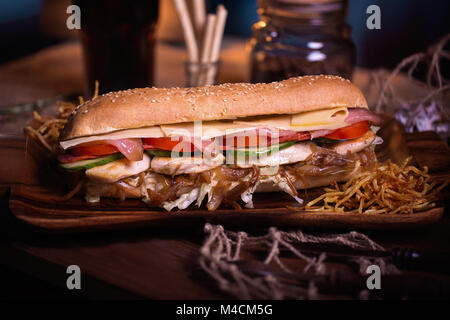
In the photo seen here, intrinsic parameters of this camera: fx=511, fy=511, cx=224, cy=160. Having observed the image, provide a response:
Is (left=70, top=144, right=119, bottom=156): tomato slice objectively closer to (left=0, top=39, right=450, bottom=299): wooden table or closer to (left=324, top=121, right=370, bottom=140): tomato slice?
(left=0, top=39, right=450, bottom=299): wooden table

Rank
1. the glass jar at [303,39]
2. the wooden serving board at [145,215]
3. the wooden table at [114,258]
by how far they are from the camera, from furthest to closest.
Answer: the glass jar at [303,39], the wooden serving board at [145,215], the wooden table at [114,258]

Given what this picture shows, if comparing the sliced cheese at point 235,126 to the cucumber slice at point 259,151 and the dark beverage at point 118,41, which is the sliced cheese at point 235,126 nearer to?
the cucumber slice at point 259,151

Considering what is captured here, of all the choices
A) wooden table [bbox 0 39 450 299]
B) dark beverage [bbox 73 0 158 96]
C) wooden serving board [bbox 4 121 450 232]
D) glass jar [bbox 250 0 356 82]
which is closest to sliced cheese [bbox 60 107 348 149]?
wooden serving board [bbox 4 121 450 232]

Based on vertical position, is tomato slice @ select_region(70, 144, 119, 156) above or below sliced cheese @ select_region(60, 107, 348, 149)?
below

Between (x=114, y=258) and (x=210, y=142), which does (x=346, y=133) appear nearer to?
(x=210, y=142)

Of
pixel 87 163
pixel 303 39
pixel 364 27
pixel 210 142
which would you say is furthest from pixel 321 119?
pixel 364 27

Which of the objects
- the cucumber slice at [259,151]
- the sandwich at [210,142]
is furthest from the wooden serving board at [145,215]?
the cucumber slice at [259,151]
